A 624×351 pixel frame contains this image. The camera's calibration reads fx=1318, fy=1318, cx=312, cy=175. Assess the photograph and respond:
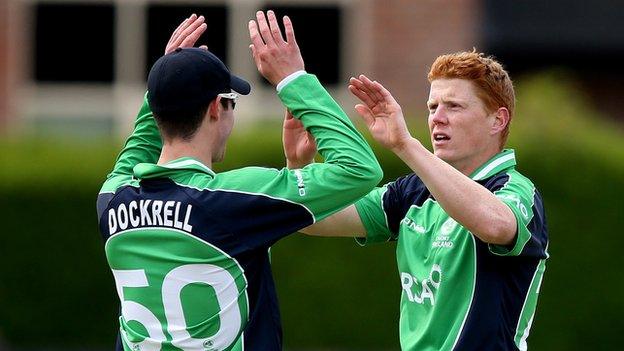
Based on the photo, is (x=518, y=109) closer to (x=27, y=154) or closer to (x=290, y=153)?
(x=27, y=154)

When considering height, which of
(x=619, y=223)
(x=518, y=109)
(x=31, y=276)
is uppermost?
(x=518, y=109)

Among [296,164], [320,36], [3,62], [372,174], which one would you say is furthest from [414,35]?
[372,174]

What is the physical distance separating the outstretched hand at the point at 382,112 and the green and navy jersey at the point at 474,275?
0.47 metres

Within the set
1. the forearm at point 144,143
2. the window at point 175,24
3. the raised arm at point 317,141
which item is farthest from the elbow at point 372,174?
the window at point 175,24

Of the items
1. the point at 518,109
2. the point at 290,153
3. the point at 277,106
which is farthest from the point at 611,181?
the point at 290,153

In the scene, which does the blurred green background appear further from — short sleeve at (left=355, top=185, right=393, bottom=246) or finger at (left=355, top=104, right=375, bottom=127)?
finger at (left=355, top=104, right=375, bottom=127)

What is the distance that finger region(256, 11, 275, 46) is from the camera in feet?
15.7

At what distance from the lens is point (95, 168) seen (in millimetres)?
12719

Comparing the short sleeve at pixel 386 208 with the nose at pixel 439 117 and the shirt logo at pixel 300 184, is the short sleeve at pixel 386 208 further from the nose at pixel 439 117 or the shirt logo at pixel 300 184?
the shirt logo at pixel 300 184

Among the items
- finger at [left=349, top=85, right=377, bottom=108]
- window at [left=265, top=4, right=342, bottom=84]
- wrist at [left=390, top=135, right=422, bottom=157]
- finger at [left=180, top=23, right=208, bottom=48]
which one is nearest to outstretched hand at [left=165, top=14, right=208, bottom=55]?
finger at [left=180, top=23, right=208, bottom=48]

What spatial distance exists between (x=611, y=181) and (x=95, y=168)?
496 cm

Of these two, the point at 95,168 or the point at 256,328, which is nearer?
the point at 256,328

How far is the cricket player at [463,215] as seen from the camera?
489 cm

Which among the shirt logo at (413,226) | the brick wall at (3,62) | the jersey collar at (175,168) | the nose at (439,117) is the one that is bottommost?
the brick wall at (3,62)
